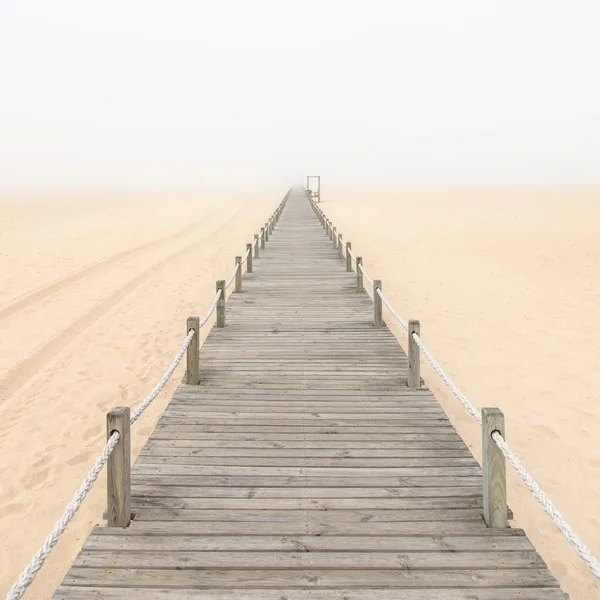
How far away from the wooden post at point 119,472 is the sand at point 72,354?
3.72ft

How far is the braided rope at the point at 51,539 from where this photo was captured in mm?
2209

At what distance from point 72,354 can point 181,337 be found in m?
2.16

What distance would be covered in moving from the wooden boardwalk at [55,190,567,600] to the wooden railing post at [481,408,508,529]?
0.11 meters

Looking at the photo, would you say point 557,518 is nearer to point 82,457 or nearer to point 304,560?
point 304,560

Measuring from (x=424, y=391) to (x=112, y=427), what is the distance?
391 centimetres

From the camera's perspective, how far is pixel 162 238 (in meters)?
24.4

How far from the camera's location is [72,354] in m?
8.76

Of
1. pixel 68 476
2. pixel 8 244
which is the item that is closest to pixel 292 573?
pixel 68 476

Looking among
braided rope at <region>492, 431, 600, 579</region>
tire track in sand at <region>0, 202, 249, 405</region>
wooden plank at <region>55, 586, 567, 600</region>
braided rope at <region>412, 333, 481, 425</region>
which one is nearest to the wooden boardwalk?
wooden plank at <region>55, 586, 567, 600</region>

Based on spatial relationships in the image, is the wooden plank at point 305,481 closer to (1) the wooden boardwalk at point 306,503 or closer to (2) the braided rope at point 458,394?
(1) the wooden boardwalk at point 306,503

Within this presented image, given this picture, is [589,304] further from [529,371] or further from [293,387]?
[293,387]

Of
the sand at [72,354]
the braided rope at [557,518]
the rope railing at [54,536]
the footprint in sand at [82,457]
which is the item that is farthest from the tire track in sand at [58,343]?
the braided rope at [557,518]

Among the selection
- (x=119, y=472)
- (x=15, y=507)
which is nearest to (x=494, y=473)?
(x=119, y=472)

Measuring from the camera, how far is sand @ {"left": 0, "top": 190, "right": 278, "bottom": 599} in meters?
4.57
